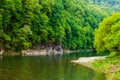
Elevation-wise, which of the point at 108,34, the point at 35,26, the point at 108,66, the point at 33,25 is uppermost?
the point at 33,25

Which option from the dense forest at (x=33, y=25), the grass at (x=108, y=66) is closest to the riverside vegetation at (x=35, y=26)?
the dense forest at (x=33, y=25)

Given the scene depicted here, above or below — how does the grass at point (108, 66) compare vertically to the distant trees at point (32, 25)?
below

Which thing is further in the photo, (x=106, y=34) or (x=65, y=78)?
(x=106, y=34)

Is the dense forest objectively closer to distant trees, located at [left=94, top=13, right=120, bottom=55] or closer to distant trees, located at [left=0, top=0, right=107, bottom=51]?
distant trees, located at [left=0, top=0, right=107, bottom=51]

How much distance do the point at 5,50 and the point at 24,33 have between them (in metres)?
12.1

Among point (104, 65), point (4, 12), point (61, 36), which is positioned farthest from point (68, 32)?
point (104, 65)

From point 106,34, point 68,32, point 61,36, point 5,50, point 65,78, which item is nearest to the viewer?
point 65,78

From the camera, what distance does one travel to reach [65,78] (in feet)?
213

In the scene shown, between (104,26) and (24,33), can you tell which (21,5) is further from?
(104,26)

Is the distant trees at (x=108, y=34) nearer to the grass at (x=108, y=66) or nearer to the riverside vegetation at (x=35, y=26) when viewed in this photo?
the riverside vegetation at (x=35, y=26)

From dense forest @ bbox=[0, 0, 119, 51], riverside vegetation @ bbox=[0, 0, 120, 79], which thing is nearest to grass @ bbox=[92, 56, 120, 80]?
riverside vegetation @ bbox=[0, 0, 120, 79]

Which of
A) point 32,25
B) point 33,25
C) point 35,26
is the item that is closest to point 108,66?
point 32,25

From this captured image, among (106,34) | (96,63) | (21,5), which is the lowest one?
(96,63)

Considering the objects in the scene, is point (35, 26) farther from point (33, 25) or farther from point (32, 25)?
point (32, 25)
